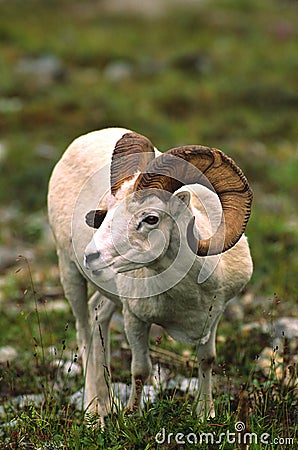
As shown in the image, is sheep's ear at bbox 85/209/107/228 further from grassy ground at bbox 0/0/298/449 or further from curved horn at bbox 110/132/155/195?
grassy ground at bbox 0/0/298/449

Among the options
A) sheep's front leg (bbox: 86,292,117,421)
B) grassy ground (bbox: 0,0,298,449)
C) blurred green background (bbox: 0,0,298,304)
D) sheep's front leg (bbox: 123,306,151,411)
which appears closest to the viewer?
grassy ground (bbox: 0,0,298,449)

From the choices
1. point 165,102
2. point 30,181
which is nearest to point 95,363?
point 30,181

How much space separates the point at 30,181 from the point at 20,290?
202 inches

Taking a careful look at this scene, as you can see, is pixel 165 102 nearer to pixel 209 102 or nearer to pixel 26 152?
pixel 209 102

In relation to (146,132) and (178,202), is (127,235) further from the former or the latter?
(146,132)

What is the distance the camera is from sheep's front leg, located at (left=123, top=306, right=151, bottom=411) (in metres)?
5.02

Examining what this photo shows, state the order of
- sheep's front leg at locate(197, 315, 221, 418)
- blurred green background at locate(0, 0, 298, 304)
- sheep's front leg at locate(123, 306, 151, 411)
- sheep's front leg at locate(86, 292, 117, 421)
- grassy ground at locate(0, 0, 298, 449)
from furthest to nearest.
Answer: blurred green background at locate(0, 0, 298, 304), sheep's front leg at locate(86, 292, 117, 421), sheep's front leg at locate(197, 315, 221, 418), sheep's front leg at locate(123, 306, 151, 411), grassy ground at locate(0, 0, 298, 449)

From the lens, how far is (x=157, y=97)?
2067 cm

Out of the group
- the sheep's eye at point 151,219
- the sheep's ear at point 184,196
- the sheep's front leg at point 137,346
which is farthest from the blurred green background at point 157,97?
the sheep's eye at point 151,219

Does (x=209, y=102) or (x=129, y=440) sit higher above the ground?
(x=129, y=440)

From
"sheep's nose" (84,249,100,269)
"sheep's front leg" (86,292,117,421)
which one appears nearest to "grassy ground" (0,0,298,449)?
"sheep's front leg" (86,292,117,421)

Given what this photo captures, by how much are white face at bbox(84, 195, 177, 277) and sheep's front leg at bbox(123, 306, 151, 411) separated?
846 millimetres

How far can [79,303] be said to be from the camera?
20.0ft

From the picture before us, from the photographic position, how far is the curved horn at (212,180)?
4172mm
